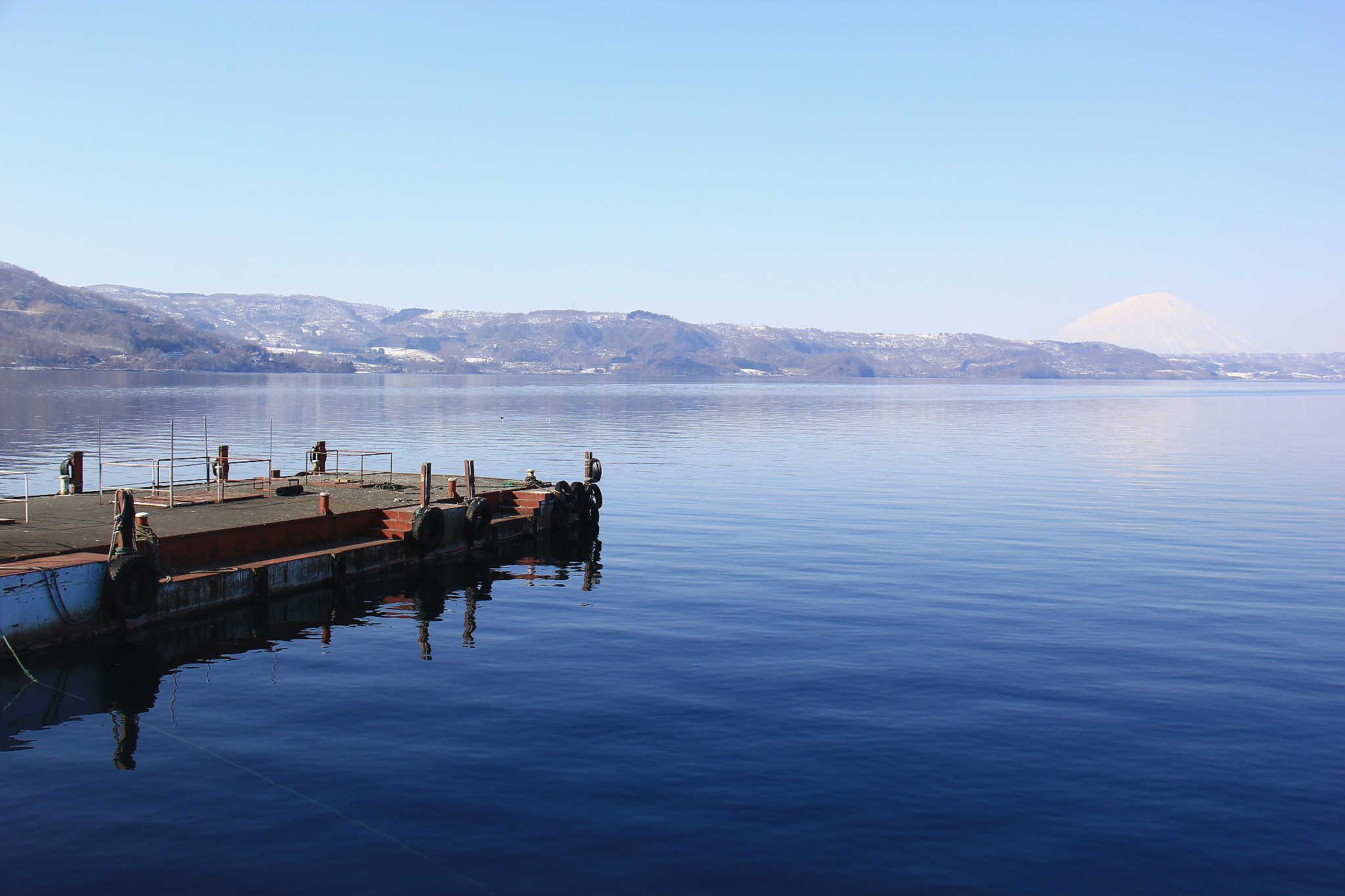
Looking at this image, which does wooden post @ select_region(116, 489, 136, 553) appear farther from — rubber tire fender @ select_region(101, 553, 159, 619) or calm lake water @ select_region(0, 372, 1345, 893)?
calm lake water @ select_region(0, 372, 1345, 893)

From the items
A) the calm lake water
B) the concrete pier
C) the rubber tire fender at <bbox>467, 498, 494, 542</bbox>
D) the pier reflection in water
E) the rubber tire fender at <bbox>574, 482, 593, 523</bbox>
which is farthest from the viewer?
the rubber tire fender at <bbox>574, 482, 593, 523</bbox>

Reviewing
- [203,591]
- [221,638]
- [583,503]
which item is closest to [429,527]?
[203,591]

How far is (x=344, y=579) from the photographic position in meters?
30.8

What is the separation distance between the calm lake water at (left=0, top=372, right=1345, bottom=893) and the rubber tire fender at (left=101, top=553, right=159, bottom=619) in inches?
43.7

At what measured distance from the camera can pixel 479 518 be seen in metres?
37.6

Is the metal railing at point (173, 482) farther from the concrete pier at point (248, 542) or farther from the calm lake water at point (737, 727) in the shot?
the calm lake water at point (737, 727)

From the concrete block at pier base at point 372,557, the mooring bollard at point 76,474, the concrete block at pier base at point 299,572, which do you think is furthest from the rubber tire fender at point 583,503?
the mooring bollard at point 76,474

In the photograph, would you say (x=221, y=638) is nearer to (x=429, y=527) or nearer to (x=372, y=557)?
(x=372, y=557)

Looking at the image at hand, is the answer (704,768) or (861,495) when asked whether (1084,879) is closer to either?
(704,768)

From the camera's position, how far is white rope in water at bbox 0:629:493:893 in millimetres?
12398

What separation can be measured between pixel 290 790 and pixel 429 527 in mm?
20594

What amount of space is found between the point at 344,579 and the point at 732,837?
20795 millimetres

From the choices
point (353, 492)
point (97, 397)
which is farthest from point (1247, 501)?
point (97, 397)

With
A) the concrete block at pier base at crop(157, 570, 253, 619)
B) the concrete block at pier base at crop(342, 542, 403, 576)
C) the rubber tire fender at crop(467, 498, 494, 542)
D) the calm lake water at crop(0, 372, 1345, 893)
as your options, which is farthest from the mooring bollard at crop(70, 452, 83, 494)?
the concrete block at pier base at crop(157, 570, 253, 619)
